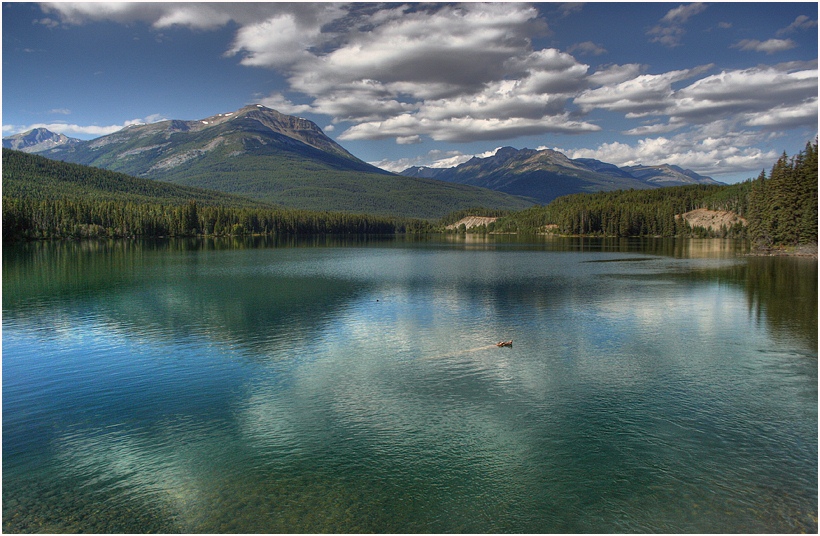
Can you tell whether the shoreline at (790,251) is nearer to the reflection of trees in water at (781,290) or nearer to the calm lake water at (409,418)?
the reflection of trees in water at (781,290)

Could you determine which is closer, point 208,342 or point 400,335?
point 208,342

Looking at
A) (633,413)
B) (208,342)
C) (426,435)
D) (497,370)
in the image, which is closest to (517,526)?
(426,435)

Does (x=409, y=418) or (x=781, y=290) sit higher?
(x=781, y=290)

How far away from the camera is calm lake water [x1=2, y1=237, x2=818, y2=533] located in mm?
15219

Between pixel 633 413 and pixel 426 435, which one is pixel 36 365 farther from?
pixel 633 413

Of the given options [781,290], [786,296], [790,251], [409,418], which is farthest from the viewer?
[790,251]

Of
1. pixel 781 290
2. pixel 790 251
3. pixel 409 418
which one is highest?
pixel 790 251

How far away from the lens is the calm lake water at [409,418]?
15219mm

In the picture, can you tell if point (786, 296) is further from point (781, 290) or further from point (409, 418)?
point (409, 418)

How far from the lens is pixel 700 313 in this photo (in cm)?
4369

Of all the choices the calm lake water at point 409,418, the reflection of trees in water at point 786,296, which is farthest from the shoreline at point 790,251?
the calm lake water at point 409,418

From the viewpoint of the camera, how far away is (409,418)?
70.4 feet

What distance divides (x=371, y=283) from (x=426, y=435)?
44545 millimetres

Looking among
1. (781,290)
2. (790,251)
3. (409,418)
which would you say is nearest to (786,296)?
(781,290)
